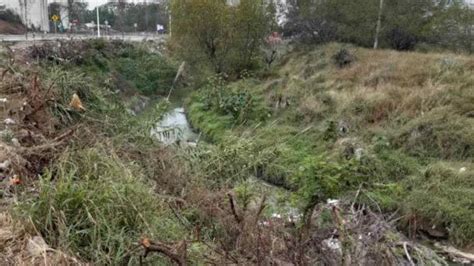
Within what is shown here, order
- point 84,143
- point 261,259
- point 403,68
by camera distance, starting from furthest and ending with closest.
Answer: point 403,68, point 84,143, point 261,259

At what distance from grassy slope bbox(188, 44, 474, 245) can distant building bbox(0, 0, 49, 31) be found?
24.4 metres

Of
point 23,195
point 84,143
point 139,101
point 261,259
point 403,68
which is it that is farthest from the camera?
point 139,101

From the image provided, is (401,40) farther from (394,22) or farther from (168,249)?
(168,249)

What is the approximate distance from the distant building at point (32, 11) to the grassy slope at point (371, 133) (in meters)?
24.4

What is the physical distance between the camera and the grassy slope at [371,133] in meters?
6.20

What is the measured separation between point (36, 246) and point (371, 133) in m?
8.34

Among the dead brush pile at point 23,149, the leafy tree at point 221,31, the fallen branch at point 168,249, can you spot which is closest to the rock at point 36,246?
the dead brush pile at point 23,149

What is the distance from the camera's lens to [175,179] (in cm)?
508

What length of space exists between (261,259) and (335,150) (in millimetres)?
6706

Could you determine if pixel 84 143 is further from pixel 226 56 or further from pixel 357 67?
pixel 226 56

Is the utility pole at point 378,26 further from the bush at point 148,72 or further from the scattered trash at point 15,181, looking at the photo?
the scattered trash at point 15,181

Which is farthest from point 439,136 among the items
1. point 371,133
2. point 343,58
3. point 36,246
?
point 36,246

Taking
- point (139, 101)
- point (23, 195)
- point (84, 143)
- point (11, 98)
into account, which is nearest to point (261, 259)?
point (23, 195)

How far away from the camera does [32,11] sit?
3691cm
